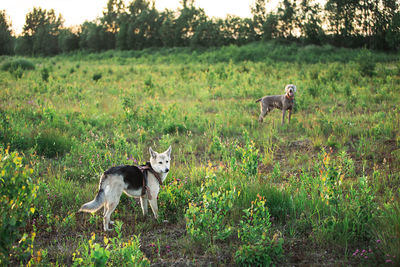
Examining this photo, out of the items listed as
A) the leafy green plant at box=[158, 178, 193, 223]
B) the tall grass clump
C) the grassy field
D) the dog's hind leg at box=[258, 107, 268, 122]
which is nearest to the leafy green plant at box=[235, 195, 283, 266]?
the grassy field

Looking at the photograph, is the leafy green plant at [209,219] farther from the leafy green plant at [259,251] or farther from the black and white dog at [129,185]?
the black and white dog at [129,185]

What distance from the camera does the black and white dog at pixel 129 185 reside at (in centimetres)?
391

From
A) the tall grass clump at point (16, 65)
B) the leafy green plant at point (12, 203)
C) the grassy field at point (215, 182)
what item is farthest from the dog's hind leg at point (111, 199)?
the tall grass clump at point (16, 65)

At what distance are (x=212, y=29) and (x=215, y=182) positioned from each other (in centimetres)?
4471

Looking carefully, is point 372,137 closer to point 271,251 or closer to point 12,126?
point 271,251

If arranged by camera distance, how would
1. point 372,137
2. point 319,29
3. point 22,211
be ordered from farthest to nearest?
point 319,29 < point 372,137 < point 22,211

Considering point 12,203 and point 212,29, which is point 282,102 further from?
point 212,29

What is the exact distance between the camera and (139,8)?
6606cm

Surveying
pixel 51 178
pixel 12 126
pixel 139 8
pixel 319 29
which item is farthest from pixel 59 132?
pixel 139 8

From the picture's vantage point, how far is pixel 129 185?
409cm

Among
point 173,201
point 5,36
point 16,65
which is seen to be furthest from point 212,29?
point 173,201

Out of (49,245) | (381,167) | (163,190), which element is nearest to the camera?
(49,245)

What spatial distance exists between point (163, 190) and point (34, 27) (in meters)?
83.6

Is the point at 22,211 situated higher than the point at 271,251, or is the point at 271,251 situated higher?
the point at 22,211
